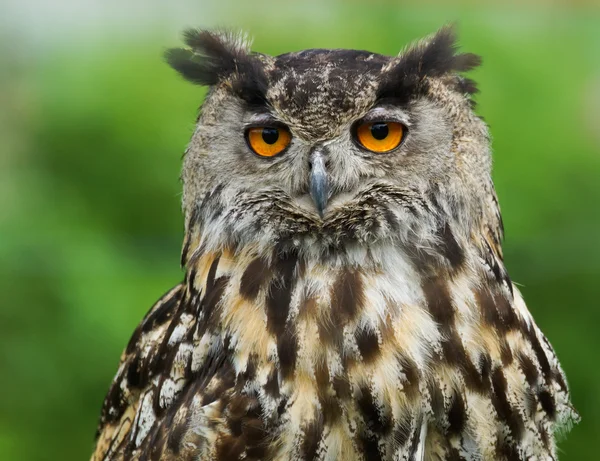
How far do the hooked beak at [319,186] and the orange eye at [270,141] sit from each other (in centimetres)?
10

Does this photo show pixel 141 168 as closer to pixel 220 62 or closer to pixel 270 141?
pixel 220 62

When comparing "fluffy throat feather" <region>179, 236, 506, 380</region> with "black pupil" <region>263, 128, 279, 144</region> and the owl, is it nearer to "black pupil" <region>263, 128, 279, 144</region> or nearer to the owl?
the owl

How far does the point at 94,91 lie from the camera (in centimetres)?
382

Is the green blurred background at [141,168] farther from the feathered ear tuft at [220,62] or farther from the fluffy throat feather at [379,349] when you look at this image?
the fluffy throat feather at [379,349]

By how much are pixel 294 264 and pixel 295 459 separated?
1.14 feet

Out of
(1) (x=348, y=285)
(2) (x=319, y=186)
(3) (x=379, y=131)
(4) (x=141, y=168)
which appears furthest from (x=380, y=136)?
(4) (x=141, y=168)

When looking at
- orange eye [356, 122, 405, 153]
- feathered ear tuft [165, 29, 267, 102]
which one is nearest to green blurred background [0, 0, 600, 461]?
feathered ear tuft [165, 29, 267, 102]

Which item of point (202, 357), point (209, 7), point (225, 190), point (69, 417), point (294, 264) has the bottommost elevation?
point (69, 417)

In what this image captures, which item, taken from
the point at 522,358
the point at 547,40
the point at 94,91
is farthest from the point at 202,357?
the point at 547,40

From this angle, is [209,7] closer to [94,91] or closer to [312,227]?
[94,91]

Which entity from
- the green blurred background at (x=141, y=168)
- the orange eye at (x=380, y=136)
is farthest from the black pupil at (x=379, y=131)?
the green blurred background at (x=141, y=168)

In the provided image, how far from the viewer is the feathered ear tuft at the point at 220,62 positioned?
1607 mm

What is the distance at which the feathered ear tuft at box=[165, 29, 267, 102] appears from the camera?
161 centimetres

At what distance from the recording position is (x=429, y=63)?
1608mm
